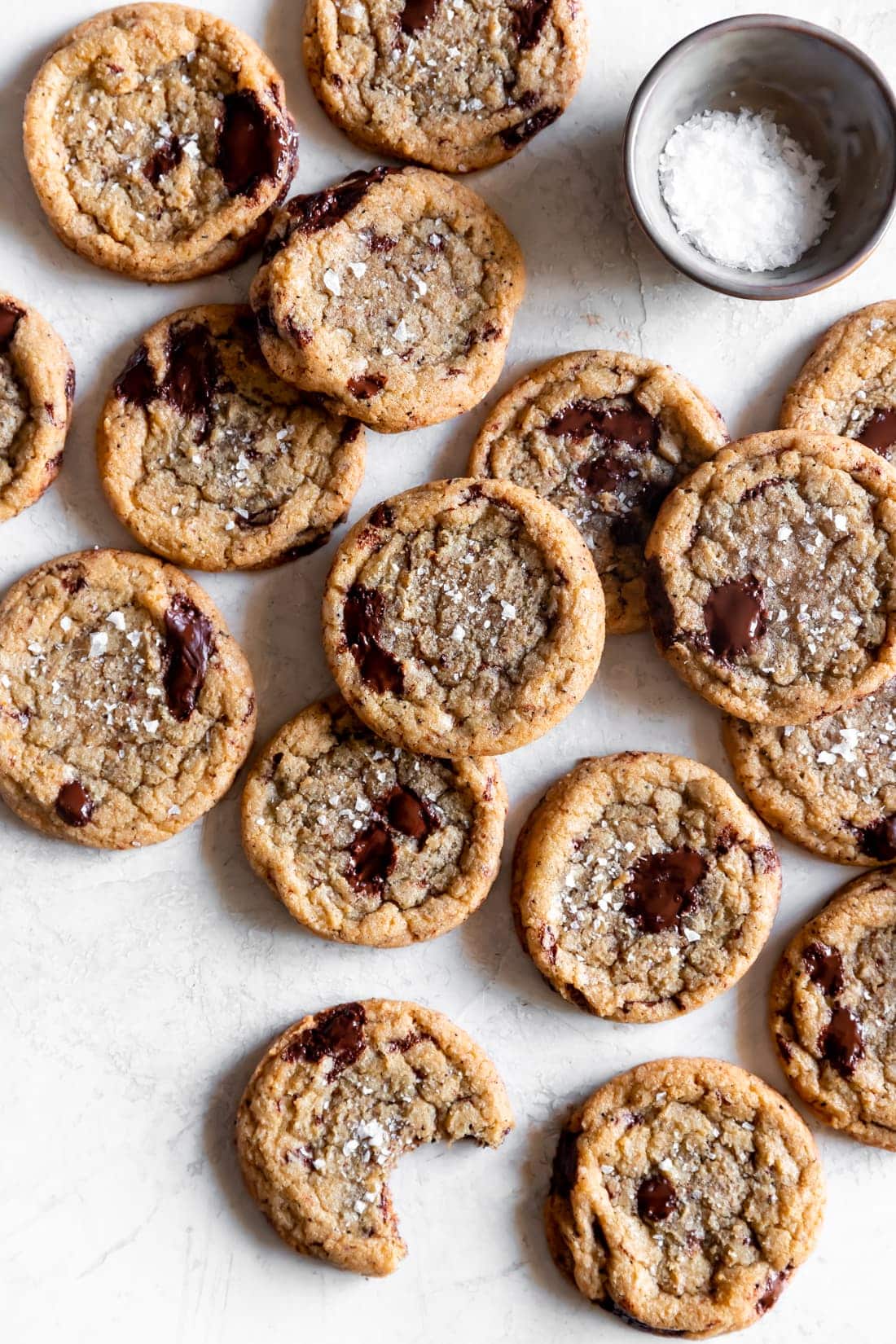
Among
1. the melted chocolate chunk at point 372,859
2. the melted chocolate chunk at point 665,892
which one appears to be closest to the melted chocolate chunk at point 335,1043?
the melted chocolate chunk at point 372,859

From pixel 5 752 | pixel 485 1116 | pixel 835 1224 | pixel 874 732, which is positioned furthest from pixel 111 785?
pixel 835 1224

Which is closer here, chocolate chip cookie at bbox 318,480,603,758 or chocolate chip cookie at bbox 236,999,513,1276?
chocolate chip cookie at bbox 318,480,603,758

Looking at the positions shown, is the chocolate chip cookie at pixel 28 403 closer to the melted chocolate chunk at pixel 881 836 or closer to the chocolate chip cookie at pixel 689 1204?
the chocolate chip cookie at pixel 689 1204

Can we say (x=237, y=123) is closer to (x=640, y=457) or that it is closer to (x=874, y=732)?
(x=640, y=457)

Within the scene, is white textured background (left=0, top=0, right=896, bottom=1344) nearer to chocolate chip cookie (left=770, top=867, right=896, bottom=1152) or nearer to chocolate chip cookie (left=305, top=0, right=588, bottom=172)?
chocolate chip cookie (left=305, top=0, right=588, bottom=172)

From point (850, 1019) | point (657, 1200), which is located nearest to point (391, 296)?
point (850, 1019)

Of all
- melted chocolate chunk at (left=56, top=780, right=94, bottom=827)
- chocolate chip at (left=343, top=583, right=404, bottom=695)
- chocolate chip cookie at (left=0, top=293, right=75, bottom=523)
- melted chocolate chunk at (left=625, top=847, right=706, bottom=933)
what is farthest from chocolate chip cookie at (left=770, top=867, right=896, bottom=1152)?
chocolate chip cookie at (left=0, top=293, right=75, bottom=523)
